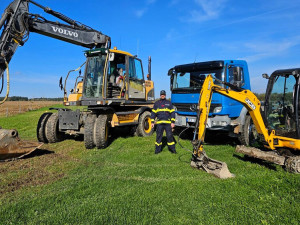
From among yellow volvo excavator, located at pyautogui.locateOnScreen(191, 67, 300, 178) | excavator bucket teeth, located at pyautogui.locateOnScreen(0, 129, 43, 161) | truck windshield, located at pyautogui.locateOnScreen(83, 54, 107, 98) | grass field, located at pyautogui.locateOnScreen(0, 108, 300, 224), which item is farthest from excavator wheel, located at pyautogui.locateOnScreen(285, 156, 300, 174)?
excavator bucket teeth, located at pyautogui.locateOnScreen(0, 129, 43, 161)

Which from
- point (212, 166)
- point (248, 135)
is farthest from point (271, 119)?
point (212, 166)

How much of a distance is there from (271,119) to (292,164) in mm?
1483

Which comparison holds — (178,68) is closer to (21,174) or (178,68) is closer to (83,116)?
(83,116)

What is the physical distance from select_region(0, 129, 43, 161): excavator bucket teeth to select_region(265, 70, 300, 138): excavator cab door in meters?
6.46

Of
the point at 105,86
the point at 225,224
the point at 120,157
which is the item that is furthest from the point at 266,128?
the point at 105,86

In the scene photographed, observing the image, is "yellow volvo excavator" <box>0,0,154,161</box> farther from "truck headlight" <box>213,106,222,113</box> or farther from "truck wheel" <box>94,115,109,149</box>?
"truck headlight" <box>213,106,222,113</box>

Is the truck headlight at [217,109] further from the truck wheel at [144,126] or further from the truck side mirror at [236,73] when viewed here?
the truck wheel at [144,126]

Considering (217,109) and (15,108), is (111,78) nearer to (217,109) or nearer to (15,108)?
(217,109)

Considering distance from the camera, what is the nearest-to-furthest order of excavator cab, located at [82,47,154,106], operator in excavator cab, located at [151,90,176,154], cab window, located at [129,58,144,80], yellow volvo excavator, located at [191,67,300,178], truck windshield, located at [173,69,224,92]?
yellow volvo excavator, located at [191,67,300,178], operator in excavator cab, located at [151,90,176,154], truck windshield, located at [173,69,224,92], excavator cab, located at [82,47,154,106], cab window, located at [129,58,144,80]

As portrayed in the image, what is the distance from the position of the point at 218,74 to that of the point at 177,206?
496cm

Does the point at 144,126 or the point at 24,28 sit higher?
the point at 24,28

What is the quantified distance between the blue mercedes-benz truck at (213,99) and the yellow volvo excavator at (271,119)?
53.2 inches

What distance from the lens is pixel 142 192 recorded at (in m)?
4.07

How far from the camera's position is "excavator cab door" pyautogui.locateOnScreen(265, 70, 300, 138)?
5312 mm
